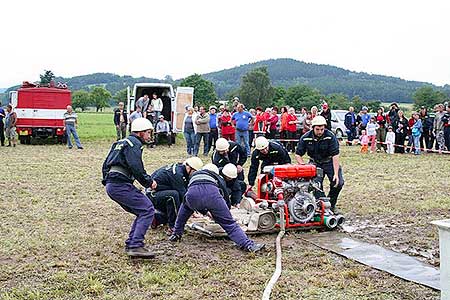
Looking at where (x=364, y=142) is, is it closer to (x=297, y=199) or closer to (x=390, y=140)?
(x=390, y=140)

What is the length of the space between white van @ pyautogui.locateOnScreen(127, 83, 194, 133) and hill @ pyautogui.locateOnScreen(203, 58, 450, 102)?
59033mm

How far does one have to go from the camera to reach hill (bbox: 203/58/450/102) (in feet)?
284

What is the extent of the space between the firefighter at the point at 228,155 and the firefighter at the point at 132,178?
107 inches

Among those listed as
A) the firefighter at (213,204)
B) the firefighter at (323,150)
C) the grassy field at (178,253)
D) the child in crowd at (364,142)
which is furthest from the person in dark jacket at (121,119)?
the firefighter at (213,204)

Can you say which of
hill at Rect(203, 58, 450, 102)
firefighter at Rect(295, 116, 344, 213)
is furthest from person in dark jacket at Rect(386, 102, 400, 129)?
hill at Rect(203, 58, 450, 102)

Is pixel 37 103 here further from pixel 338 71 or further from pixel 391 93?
pixel 338 71

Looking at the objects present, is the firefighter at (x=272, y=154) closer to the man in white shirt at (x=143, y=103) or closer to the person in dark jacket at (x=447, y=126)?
the person in dark jacket at (x=447, y=126)

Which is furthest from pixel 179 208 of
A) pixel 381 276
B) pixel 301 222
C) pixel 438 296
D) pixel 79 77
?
pixel 79 77

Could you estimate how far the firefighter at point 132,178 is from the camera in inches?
263

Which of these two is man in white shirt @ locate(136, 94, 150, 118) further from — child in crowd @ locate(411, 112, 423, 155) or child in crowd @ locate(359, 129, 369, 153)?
child in crowd @ locate(411, 112, 423, 155)

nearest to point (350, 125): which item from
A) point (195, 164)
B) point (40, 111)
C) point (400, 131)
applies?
point (400, 131)

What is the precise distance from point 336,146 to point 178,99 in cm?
1468

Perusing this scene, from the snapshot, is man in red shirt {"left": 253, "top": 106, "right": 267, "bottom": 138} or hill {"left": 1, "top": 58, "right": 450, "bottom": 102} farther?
hill {"left": 1, "top": 58, "right": 450, "bottom": 102}

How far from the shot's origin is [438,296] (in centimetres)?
548
